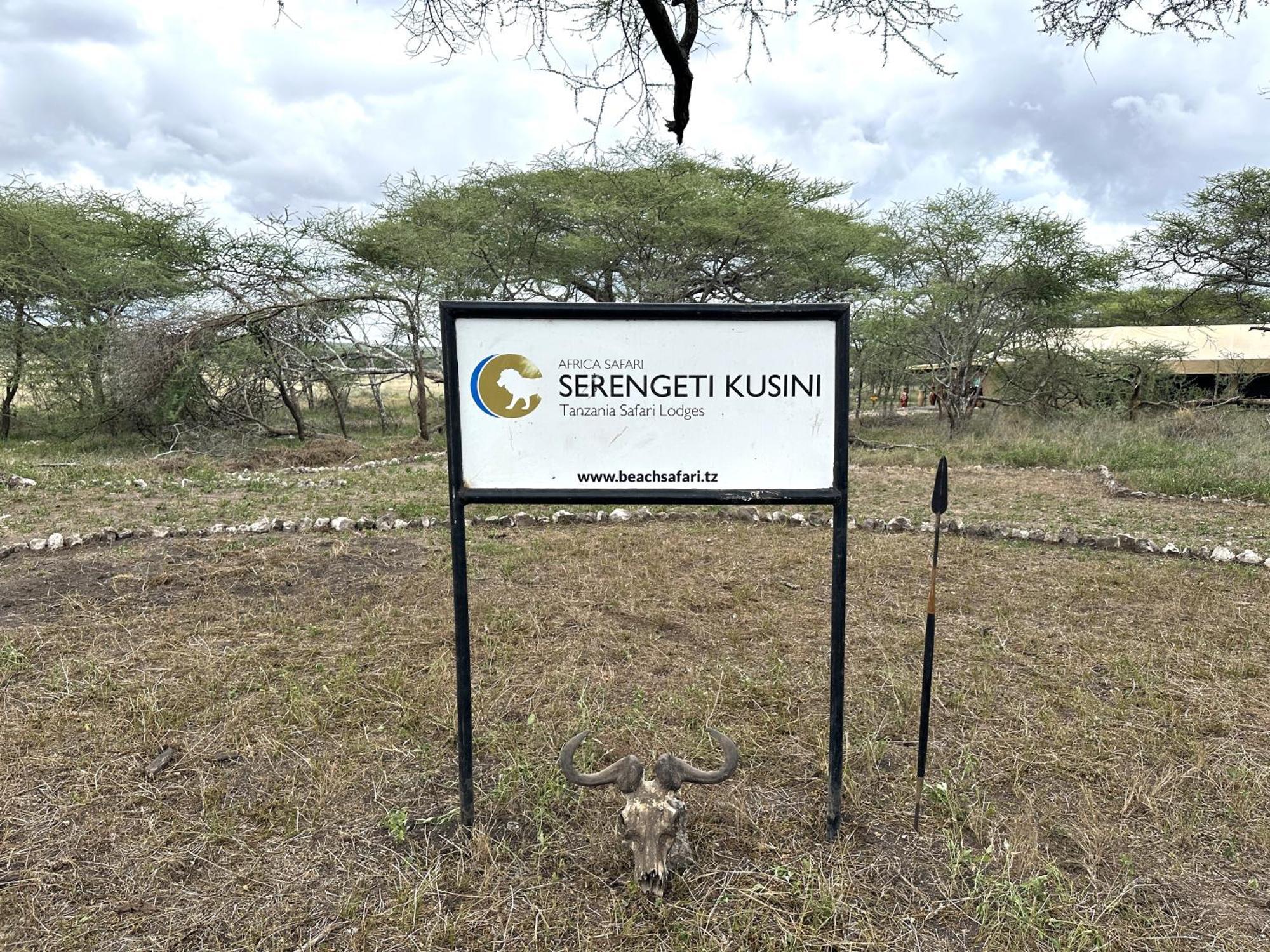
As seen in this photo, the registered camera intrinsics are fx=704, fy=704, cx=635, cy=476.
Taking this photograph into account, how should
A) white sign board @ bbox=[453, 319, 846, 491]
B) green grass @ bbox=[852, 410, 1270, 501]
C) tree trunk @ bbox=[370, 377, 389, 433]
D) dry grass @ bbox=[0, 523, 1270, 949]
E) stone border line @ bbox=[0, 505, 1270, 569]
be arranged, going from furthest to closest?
tree trunk @ bbox=[370, 377, 389, 433]
green grass @ bbox=[852, 410, 1270, 501]
stone border line @ bbox=[0, 505, 1270, 569]
white sign board @ bbox=[453, 319, 846, 491]
dry grass @ bbox=[0, 523, 1270, 949]

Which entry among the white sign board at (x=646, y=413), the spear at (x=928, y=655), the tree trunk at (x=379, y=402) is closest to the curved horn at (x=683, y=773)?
the spear at (x=928, y=655)

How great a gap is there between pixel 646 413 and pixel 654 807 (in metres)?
1.01

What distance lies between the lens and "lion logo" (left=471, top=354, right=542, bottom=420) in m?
1.92

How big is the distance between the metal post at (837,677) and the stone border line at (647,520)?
11.0 ft

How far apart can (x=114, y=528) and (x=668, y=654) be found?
460 cm

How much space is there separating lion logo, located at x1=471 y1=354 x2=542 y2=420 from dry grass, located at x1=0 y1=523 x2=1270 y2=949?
1.16 m

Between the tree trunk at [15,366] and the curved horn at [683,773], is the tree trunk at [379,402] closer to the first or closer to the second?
the tree trunk at [15,366]

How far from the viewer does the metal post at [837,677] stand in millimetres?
1926

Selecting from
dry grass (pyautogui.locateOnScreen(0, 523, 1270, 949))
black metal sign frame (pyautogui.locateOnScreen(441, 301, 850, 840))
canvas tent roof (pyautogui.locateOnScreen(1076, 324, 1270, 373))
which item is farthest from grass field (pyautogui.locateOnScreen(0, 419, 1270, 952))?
canvas tent roof (pyautogui.locateOnScreen(1076, 324, 1270, 373))

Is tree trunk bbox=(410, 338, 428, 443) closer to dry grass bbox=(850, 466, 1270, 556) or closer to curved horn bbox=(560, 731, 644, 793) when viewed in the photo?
dry grass bbox=(850, 466, 1270, 556)

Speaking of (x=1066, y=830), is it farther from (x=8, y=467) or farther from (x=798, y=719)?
(x=8, y=467)

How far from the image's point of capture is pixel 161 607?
368 centimetres

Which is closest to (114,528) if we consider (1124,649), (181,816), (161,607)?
(161,607)

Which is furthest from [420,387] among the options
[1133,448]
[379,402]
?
[1133,448]
